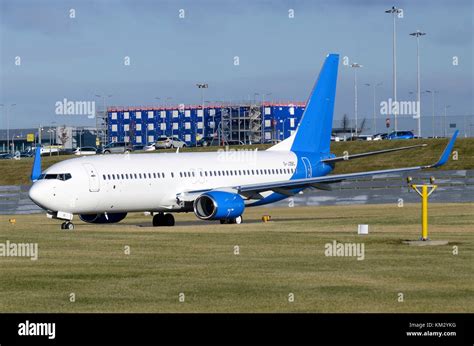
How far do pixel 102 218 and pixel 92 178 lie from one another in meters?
5.15

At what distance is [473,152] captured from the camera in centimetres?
11494

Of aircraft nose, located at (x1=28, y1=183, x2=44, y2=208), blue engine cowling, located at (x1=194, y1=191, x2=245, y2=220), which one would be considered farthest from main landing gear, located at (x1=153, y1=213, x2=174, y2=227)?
aircraft nose, located at (x1=28, y1=183, x2=44, y2=208)

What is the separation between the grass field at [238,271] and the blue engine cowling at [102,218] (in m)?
6.66

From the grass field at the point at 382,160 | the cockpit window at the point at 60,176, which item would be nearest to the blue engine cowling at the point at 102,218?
the cockpit window at the point at 60,176

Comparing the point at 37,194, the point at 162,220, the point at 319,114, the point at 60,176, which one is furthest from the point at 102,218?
the point at 319,114

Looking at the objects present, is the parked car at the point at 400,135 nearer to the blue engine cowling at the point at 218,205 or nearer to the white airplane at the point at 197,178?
the white airplane at the point at 197,178

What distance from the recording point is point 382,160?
381 feet

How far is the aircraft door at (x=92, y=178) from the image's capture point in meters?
52.3

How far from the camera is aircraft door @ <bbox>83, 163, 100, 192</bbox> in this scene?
172ft

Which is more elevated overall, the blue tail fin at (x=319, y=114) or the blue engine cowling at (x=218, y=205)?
the blue tail fin at (x=319, y=114)

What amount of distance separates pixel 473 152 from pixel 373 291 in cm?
9146

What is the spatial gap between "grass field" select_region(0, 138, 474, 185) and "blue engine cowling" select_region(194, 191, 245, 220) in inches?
2068
